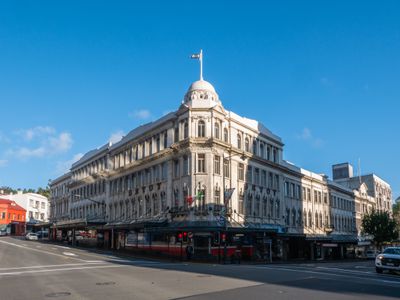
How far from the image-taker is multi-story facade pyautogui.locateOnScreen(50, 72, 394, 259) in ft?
139

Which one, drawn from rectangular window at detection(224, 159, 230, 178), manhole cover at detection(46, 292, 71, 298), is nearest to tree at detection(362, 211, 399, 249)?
rectangular window at detection(224, 159, 230, 178)

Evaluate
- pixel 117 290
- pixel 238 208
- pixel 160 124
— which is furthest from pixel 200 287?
pixel 160 124

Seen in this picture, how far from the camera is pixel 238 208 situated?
46812mm

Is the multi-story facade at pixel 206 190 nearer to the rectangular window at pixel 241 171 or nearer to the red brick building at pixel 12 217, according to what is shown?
the rectangular window at pixel 241 171

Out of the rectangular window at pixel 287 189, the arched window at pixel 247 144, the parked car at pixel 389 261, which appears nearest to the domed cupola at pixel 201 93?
the arched window at pixel 247 144

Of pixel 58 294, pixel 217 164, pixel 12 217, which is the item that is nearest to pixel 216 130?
pixel 217 164

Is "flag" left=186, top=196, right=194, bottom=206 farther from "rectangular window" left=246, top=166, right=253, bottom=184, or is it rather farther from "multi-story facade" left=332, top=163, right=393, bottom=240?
"multi-story facade" left=332, top=163, right=393, bottom=240

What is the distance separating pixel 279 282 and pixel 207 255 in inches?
932

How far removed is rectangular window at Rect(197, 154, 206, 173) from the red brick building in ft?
239

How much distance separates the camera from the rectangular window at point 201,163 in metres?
43.1

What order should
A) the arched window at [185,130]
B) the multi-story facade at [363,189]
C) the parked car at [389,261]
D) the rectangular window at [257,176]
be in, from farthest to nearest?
the multi-story facade at [363,189]
the rectangular window at [257,176]
the arched window at [185,130]
the parked car at [389,261]

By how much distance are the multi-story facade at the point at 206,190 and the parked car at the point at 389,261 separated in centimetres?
1525

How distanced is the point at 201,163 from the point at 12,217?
75940 millimetres

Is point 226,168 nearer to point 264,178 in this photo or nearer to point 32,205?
point 264,178
